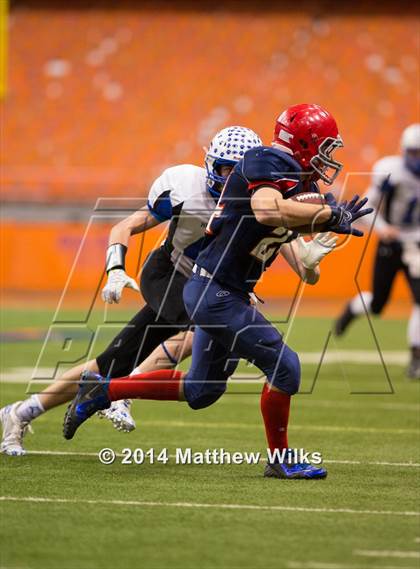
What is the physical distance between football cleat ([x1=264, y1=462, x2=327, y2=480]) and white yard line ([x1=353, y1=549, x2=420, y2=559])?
1255 millimetres

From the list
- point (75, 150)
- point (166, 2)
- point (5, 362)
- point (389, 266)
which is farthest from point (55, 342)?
point (166, 2)

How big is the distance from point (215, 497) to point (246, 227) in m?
1.09

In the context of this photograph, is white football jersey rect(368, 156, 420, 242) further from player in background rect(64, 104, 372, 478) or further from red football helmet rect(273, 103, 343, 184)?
red football helmet rect(273, 103, 343, 184)

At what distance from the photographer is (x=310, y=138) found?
15.2ft

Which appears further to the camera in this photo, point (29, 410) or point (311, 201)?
point (29, 410)

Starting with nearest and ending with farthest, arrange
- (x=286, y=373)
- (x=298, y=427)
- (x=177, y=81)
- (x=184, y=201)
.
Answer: (x=286, y=373) < (x=184, y=201) < (x=298, y=427) < (x=177, y=81)

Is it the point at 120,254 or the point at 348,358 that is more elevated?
the point at 120,254

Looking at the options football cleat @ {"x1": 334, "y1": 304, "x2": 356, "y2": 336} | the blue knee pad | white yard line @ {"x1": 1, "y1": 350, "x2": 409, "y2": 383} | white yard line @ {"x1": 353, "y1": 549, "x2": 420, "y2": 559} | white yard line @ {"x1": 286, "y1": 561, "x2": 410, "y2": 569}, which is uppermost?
white yard line @ {"x1": 286, "y1": 561, "x2": 410, "y2": 569}

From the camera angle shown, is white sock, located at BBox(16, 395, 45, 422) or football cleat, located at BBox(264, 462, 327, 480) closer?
football cleat, located at BBox(264, 462, 327, 480)

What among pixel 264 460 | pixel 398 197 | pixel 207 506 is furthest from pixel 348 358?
pixel 207 506

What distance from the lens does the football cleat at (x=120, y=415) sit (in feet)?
17.1

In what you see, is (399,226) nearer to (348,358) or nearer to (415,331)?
(415,331)

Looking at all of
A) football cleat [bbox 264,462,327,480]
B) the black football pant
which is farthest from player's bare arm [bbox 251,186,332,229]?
the black football pant

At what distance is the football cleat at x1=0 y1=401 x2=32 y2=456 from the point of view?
524cm
